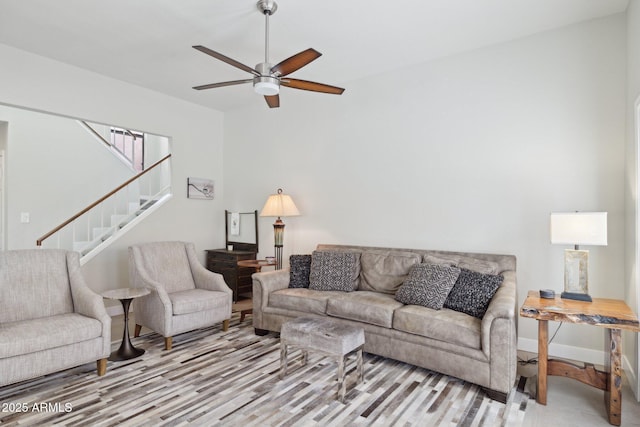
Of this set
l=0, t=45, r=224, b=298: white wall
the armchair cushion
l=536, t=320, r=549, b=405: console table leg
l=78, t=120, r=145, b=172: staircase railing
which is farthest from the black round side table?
l=78, t=120, r=145, b=172: staircase railing

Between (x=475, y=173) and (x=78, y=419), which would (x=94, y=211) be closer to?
(x=78, y=419)

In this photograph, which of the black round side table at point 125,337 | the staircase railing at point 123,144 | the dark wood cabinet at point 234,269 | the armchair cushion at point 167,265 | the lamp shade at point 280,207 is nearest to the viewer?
the black round side table at point 125,337

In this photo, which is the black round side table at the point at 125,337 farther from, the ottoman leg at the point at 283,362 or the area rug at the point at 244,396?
the ottoman leg at the point at 283,362

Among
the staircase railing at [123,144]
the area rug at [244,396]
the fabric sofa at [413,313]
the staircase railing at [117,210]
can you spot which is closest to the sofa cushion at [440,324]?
the fabric sofa at [413,313]

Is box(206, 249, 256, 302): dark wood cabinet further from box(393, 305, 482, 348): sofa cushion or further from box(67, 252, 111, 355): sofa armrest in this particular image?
box(393, 305, 482, 348): sofa cushion

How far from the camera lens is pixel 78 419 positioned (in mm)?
2234

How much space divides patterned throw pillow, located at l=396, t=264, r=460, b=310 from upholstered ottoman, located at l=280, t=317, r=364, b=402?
64 centimetres

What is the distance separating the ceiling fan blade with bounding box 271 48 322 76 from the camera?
2512 millimetres

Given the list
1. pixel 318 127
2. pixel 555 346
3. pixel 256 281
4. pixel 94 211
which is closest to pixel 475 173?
pixel 555 346

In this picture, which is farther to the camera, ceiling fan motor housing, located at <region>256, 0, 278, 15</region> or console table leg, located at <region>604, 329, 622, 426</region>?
ceiling fan motor housing, located at <region>256, 0, 278, 15</region>

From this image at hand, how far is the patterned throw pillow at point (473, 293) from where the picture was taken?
2.83 meters

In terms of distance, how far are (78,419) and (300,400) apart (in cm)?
136

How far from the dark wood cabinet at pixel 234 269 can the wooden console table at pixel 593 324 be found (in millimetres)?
3689

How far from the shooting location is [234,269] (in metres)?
5.20
